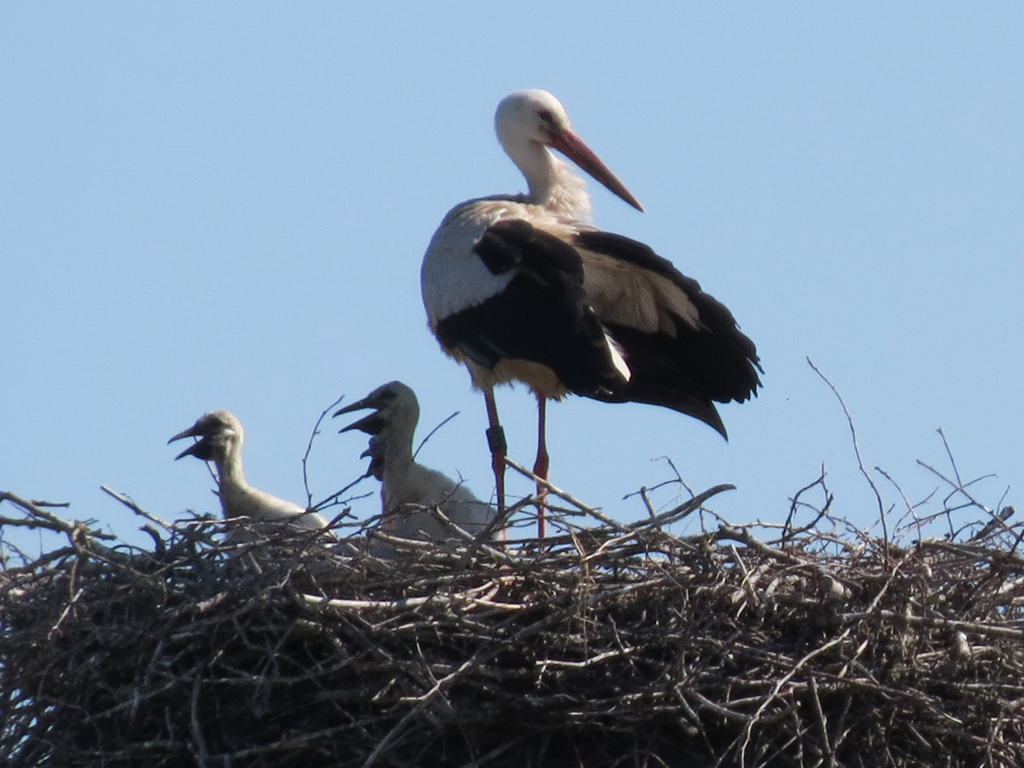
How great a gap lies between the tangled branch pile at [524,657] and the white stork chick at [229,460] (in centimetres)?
161

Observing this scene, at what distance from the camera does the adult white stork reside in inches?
250

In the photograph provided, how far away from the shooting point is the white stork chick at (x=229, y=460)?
6.82m

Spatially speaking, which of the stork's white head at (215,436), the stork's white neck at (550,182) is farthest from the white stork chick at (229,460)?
the stork's white neck at (550,182)

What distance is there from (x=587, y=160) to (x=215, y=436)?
1709 millimetres

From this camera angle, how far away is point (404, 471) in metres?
6.72

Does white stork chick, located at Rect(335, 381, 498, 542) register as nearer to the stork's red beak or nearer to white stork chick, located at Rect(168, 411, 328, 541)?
white stork chick, located at Rect(168, 411, 328, 541)

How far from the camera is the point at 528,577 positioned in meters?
5.07

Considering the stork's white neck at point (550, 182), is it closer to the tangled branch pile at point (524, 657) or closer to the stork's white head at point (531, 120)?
the stork's white head at point (531, 120)

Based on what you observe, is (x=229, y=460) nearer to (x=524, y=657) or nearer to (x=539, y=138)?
(x=539, y=138)

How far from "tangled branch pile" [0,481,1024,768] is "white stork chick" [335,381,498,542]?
111cm

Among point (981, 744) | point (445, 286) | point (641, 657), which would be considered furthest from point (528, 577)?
point (445, 286)

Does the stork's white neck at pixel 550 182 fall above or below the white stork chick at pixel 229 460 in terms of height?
above

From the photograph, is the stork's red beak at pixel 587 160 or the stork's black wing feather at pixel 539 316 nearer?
the stork's black wing feather at pixel 539 316

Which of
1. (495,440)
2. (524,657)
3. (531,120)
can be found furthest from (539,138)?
(524,657)
